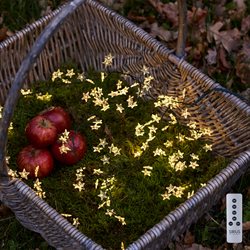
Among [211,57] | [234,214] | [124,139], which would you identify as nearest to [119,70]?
[124,139]

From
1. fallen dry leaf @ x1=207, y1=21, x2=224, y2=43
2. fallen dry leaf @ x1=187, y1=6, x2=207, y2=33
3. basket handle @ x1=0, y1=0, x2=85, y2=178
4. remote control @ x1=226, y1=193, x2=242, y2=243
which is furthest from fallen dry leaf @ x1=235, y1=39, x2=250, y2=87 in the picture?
basket handle @ x1=0, y1=0, x2=85, y2=178

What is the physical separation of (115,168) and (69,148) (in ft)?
0.69

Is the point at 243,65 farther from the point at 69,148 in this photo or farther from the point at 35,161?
the point at 35,161

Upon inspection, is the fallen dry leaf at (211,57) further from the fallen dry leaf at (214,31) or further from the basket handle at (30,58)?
the basket handle at (30,58)

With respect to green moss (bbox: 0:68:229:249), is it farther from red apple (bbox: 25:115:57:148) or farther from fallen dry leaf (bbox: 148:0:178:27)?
fallen dry leaf (bbox: 148:0:178:27)

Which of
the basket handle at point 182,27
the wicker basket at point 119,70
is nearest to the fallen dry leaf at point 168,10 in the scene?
the wicker basket at point 119,70

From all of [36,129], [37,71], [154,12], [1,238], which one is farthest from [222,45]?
[1,238]

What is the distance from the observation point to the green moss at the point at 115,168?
233 cm

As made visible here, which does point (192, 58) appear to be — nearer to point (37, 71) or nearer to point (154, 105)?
point (154, 105)

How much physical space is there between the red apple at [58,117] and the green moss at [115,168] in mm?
117

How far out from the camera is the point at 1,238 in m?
2.46

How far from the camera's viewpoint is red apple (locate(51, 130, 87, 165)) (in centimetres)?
244

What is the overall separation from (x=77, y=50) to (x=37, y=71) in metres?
0.22

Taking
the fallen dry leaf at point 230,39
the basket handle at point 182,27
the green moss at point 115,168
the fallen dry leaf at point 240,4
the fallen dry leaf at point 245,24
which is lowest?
the green moss at point 115,168
